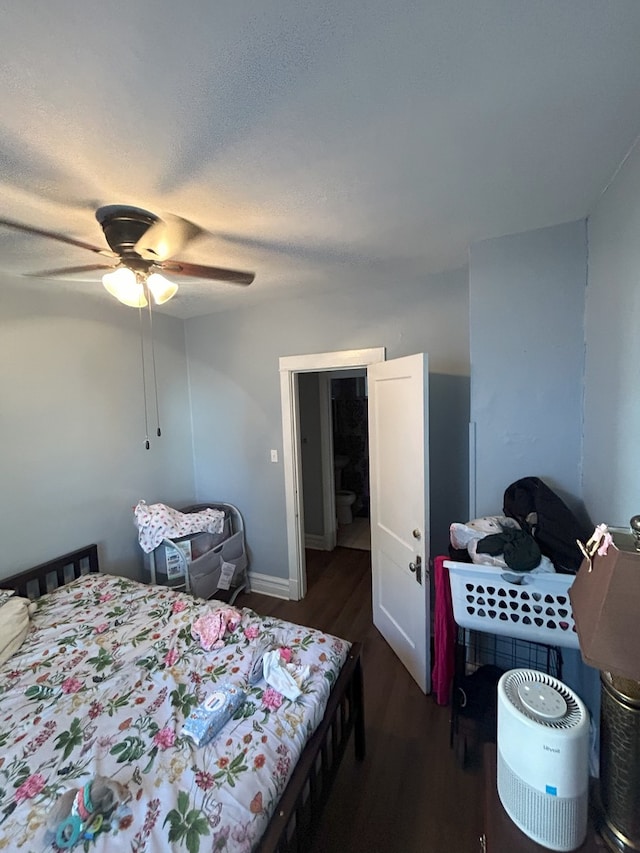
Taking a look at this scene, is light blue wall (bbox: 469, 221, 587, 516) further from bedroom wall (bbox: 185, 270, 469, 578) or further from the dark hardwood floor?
the dark hardwood floor

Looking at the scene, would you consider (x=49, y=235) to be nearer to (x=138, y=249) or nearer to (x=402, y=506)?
(x=138, y=249)

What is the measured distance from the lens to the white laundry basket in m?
1.37

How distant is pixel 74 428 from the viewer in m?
2.40

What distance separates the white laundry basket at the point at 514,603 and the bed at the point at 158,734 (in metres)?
0.64

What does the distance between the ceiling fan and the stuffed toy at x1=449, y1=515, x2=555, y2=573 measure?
1587 millimetres

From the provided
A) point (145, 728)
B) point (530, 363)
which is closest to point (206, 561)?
point (145, 728)

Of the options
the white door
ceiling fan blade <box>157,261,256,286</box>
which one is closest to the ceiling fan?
ceiling fan blade <box>157,261,256,286</box>

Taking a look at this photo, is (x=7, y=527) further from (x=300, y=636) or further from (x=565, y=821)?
(x=565, y=821)

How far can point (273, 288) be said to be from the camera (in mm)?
2543

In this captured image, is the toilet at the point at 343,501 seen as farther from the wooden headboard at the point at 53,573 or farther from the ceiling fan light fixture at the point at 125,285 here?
the ceiling fan light fixture at the point at 125,285

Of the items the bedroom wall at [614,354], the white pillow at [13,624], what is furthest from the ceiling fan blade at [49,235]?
the bedroom wall at [614,354]

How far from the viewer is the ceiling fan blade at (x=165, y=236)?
1508 millimetres

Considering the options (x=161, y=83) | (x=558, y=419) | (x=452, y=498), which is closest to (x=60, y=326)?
(x=161, y=83)

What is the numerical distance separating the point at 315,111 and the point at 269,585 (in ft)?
10.5
